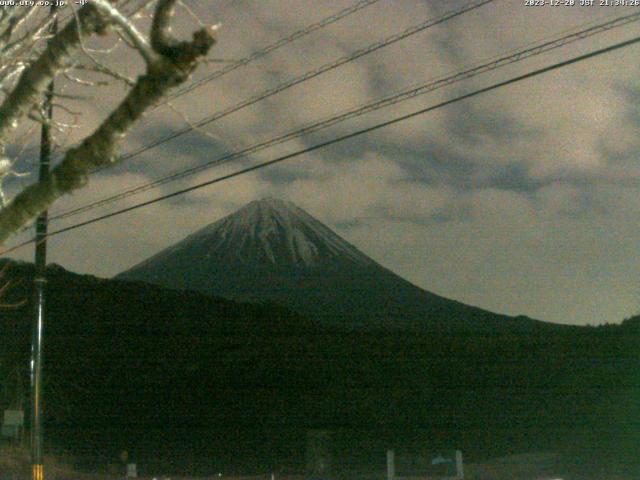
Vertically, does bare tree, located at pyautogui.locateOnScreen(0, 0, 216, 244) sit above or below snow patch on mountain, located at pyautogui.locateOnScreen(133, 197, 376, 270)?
below

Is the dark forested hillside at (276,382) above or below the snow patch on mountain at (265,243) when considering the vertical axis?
below

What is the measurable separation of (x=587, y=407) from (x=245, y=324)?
12.1 m

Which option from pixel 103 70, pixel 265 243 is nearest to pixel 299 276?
pixel 265 243

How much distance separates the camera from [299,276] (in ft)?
159

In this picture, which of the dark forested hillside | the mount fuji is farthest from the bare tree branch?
the mount fuji

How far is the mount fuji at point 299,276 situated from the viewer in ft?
132

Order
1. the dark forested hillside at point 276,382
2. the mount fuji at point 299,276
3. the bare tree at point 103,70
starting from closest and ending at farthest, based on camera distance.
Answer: the bare tree at point 103,70 < the dark forested hillside at point 276,382 < the mount fuji at point 299,276

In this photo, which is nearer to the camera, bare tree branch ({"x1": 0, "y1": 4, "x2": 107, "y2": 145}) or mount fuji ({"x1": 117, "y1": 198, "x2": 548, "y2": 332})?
bare tree branch ({"x1": 0, "y1": 4, "x2": 107, "y2": 145})

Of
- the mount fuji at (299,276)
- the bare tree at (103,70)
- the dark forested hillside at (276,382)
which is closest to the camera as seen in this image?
the bare tree at (103,70)

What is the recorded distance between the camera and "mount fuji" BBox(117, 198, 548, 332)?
40.2m

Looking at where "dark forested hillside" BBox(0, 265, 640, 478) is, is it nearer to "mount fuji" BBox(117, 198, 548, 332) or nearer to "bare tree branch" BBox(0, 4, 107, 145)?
"mount fuji" BBox(117, 198, 548, 332)

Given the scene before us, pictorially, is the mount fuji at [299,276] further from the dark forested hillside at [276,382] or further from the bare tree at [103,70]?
the bare tree at [103,70]

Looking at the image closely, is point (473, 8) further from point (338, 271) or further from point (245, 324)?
point (338, 271)

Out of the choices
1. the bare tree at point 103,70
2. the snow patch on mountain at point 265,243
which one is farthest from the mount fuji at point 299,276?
the bare tree at point 103,70
